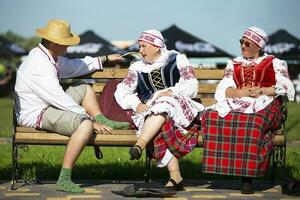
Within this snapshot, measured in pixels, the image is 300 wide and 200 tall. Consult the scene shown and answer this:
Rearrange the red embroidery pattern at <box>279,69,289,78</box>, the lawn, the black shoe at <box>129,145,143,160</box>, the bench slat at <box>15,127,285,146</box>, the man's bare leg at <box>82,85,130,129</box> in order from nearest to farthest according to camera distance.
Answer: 1. the black shoe at <box>129,145,143,160</box>
2. the bench slat at <box>15,127,285,146</box>
3. the red embroidery pattern at <box>279,69,289,78</box>
4. the man's bare leg at <box>82,85,130,129</box>
5. the lawn

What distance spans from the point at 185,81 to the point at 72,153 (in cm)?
126

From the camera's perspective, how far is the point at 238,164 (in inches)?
270

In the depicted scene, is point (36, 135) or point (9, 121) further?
point (9, 121)

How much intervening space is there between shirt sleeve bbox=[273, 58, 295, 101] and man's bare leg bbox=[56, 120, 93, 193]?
5.81ft

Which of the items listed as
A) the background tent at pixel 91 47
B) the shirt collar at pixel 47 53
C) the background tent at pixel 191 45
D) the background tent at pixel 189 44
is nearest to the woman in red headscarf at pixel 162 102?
the shirt collar at pixel 47 53

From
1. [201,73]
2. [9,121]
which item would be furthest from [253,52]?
[9,121]

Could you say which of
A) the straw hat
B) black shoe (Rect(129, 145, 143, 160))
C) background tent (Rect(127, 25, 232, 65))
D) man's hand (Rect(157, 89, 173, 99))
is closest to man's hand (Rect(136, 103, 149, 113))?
man's hand (Rect(157, 89, 173, 99))

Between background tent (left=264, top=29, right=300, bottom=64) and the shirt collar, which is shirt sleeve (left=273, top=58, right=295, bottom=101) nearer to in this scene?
the shirt collar

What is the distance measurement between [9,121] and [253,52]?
39.3 feet

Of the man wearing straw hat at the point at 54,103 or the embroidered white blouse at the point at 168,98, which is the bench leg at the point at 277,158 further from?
the man wearing straw hat at the point at 54,103

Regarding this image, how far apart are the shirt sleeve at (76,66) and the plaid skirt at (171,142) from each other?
3.75ft

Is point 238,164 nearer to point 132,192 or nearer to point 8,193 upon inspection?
point 132,192

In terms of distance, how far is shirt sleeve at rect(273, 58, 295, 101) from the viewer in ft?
23.2

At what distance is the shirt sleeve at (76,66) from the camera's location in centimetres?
751
